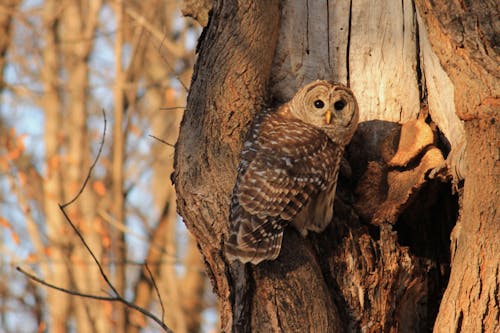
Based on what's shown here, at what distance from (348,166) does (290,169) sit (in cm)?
61

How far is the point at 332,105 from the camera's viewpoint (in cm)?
498

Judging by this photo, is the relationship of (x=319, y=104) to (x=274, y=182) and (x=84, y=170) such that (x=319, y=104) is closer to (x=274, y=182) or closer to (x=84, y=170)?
(x=274, y=182)

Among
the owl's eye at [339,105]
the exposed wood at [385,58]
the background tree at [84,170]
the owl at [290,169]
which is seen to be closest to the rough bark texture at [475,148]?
the owl at [290,169]

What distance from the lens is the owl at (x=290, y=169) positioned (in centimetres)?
416

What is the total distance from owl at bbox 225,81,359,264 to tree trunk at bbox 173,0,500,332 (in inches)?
3.7

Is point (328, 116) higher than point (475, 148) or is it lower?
higher

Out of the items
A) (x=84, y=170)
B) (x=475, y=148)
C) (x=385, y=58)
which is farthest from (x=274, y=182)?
(x=84, y=170)

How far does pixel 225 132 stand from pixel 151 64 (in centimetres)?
844

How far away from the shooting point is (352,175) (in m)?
4.97

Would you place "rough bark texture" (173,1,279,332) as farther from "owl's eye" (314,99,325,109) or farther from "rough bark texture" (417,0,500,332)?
"rough bark texture" (417,0,500,332)

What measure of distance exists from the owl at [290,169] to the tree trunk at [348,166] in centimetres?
9

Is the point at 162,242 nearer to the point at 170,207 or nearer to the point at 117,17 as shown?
the point at 170,207

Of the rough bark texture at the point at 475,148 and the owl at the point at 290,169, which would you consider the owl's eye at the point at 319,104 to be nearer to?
the owl at the point at 290,169

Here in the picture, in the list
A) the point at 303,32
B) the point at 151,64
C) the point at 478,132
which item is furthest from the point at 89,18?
the point at 478,132
